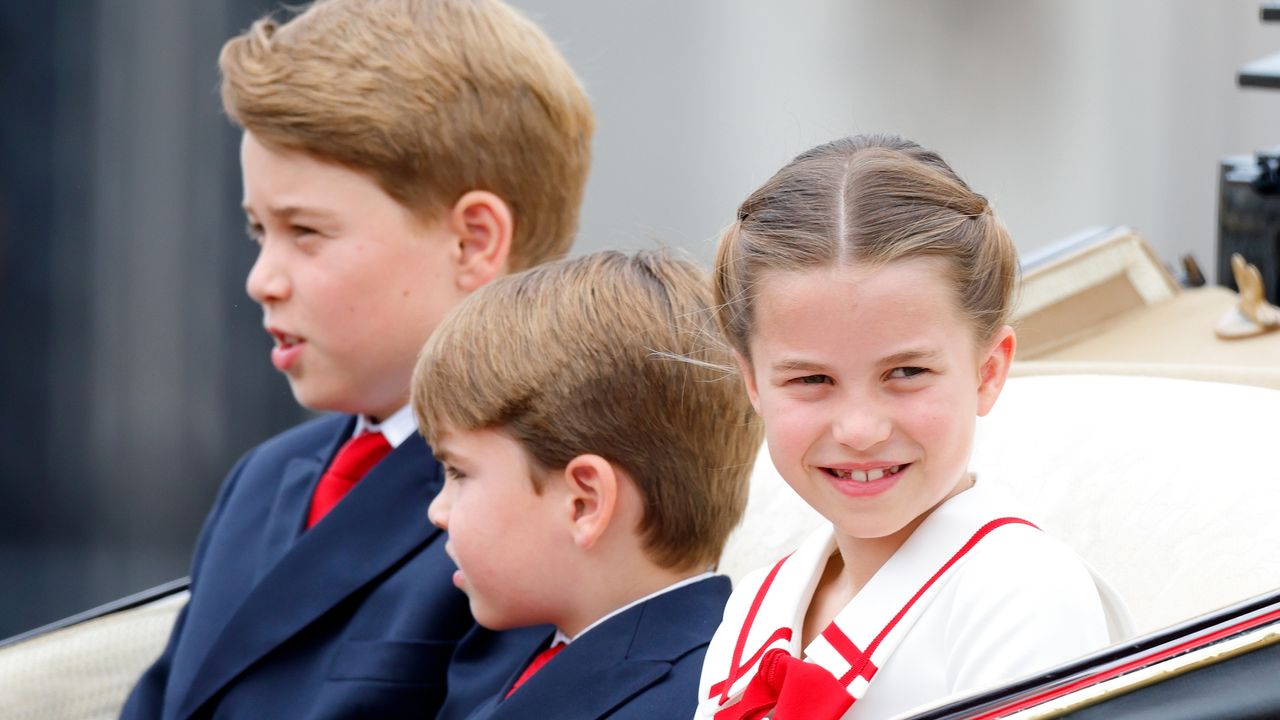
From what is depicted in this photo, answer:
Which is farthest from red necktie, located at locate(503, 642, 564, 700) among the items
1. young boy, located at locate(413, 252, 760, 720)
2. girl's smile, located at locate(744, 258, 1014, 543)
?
girl's smile, located at locate(744, 258, 1014, 543)

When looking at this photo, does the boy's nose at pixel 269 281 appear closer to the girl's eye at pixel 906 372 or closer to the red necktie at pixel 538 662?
the red necktie at pixel 538 662

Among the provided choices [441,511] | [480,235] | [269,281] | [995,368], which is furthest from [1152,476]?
[269,281]

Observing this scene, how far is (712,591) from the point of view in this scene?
4.10 ft

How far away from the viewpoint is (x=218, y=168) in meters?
3.94

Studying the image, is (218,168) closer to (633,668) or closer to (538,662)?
(538,662)

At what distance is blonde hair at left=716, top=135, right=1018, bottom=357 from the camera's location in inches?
35.6

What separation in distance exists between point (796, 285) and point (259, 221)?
753 millimetres

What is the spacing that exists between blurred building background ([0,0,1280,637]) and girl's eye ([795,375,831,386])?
2.86 m

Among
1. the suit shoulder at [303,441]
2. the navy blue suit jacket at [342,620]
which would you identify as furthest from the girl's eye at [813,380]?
the suit shoulder at [303,441]

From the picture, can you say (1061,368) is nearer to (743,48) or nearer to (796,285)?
(796,285)

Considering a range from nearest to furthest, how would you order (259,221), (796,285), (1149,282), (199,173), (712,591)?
(796,285) → (712,591) → (259,221) → (1149,282) → (199,173)

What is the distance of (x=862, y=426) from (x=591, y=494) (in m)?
0.38

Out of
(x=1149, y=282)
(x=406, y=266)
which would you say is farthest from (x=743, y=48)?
(x=406, y=266)

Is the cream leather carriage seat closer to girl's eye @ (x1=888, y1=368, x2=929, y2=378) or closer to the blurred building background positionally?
girl's eye @ (x1=888, y1=368, x2=929, y2=378)
